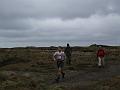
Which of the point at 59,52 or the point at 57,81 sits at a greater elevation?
the point at 59,52

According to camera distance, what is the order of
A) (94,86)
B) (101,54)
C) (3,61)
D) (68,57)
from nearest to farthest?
1. (94,86)
2. (101,54)
3. (68,57)
4. (3,61)

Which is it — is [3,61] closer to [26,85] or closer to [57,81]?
[57,81]

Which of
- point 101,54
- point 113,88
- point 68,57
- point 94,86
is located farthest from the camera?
point 68,57

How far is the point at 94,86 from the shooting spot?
A: 22.0 metres

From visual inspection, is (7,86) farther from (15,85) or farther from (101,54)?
(101,54)

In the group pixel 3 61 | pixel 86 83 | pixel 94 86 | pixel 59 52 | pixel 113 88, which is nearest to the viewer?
pixel 113 88

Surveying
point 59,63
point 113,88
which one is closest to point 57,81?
point 59,63

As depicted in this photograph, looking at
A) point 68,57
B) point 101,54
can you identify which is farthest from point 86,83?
point 68,57

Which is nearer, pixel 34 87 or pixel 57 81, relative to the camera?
pixel 34 87

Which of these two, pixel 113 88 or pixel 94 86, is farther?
pixel 94 86

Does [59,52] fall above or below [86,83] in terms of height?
above

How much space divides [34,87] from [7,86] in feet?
4.79

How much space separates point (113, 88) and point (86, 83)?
11.8ft

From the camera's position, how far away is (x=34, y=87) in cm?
2139
